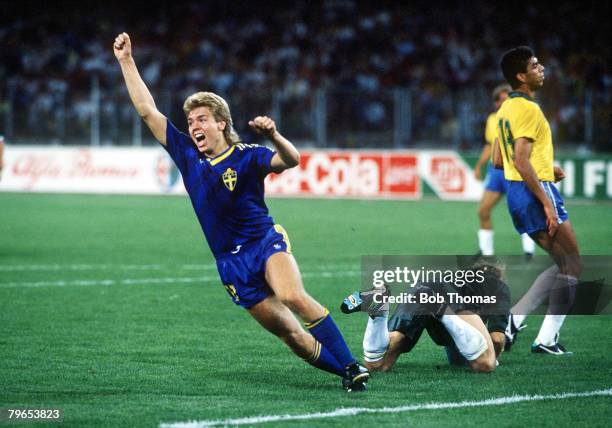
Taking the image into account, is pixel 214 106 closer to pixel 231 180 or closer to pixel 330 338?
pixel 231 180

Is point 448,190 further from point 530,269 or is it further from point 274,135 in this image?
point 274,135

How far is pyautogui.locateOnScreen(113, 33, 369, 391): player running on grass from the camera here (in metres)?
6.42

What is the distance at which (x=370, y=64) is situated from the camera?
29.9 m

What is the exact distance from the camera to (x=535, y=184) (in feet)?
25.1

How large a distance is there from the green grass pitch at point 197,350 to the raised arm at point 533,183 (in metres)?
0.95

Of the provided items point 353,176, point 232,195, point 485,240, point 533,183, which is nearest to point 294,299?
point 232,195

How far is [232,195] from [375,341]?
1.38 m

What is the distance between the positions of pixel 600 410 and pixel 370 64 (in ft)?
80.4

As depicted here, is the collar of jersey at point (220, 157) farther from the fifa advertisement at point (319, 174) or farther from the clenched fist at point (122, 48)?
the fifa advertisement at point (319, 174)

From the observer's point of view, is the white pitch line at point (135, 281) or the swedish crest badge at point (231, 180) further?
the white pitch line at point (135, 281)

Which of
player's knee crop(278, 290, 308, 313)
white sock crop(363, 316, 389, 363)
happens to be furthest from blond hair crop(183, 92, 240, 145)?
white sock crop(363, 316, 389, 363)

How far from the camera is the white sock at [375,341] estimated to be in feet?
22.9

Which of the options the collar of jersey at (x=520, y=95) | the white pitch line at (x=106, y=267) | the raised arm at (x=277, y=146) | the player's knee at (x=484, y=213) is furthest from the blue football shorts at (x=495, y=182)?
the raised arm at (x=277, y=146)

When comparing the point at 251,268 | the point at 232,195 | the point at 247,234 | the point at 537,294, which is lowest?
the point at 537,294
